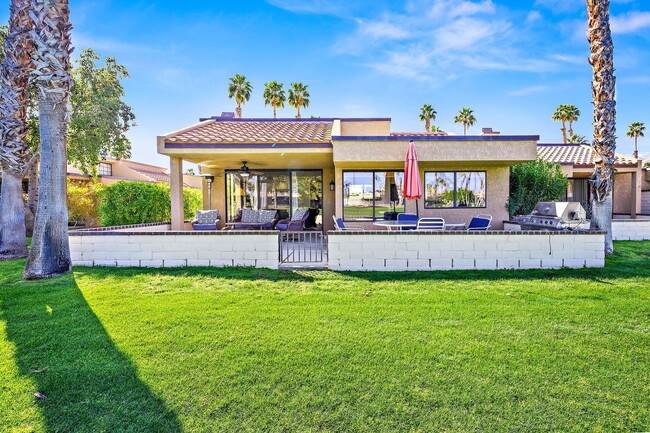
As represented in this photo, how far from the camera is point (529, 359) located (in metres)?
4.19

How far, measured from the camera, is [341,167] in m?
13.8

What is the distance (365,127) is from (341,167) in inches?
179

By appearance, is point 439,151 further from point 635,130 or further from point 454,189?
point 635,130

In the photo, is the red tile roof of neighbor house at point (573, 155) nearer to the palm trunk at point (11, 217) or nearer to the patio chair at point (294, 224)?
the patio chair at point (294, 224)

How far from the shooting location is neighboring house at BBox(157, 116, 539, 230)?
12055 mm

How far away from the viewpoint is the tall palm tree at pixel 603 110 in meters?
10.1

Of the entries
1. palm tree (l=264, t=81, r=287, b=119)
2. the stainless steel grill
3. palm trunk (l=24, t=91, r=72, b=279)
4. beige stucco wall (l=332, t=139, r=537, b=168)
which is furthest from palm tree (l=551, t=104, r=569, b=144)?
palm trunk (l=24, t=91, r=72, b=279)

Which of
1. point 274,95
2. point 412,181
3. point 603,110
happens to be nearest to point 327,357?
point 412,181

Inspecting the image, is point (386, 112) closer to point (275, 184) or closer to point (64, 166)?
point (275, 184)

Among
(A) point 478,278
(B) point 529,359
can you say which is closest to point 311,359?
(B) point 529,359

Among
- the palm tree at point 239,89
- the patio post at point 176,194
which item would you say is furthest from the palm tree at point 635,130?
the patio post at point 176,194

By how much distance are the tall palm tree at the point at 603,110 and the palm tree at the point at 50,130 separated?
48.5 ft

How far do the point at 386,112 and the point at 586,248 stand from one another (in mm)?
13208

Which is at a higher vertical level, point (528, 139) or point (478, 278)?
point (528, 139)
